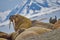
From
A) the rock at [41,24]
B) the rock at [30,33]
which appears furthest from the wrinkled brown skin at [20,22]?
the rock at [30,33]

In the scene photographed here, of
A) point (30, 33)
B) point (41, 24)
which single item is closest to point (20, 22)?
point (41, 24)

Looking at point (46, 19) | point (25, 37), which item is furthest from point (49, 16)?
point (25, 37)

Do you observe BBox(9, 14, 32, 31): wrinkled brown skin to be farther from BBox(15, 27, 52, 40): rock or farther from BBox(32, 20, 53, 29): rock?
BBox(15, 27, 52, 40): rock

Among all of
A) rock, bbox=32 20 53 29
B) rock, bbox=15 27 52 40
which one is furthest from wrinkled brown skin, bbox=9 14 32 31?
rock, bbox=15 27 52 40

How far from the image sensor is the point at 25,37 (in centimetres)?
175

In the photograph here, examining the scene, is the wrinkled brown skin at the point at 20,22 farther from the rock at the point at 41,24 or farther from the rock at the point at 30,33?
the rock at the point at 30,33

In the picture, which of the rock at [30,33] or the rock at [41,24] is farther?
the rock at [41,24]

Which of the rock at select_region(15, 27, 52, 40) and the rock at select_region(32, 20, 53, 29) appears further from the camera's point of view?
the rock at select_region(32, 20, 53, 29)

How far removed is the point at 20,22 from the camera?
2123 millimetres

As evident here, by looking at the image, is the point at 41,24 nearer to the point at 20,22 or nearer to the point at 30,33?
the point at 20,22

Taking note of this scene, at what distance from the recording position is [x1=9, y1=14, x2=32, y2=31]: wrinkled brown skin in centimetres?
209

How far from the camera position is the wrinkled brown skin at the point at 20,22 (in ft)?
6.85

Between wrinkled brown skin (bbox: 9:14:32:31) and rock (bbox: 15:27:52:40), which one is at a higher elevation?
wrinkled brown skin (bbox: 9:14:32:31)

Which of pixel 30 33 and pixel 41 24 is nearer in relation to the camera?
pixel 30 33
